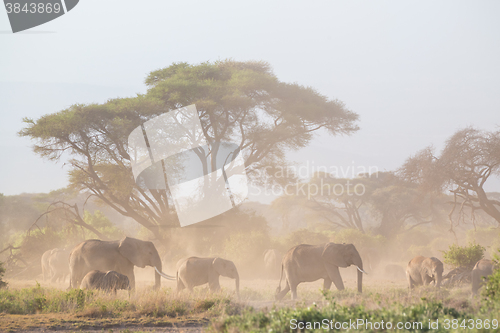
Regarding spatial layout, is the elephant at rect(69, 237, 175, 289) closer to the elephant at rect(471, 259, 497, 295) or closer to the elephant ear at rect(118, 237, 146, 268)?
the elephant ear at rect(118, 237, 146, 268)

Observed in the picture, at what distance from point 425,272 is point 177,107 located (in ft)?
58.5

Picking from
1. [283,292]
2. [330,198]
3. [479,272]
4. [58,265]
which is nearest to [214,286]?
[283,292]

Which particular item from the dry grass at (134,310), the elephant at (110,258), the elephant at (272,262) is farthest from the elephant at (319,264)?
the elephant at (272,262)

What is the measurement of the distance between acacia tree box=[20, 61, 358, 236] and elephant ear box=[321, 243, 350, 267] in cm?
1307

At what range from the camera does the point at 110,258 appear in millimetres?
14320

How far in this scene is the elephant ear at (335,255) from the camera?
13.8 metres

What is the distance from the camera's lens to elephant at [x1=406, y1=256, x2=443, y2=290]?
1449 centimetres

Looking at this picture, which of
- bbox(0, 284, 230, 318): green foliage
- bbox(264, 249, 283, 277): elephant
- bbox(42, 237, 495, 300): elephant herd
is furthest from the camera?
bbox(264, 249, 283, 277): elephant

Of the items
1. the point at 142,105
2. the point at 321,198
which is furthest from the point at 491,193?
the point at 142,105

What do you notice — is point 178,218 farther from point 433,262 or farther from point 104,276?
point 433,262

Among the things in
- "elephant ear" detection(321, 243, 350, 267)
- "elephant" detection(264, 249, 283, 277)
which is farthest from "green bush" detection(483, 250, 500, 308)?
"elephant" detection(264, 249, 283, 277)

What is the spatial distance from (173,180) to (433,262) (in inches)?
624

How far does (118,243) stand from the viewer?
14953mm

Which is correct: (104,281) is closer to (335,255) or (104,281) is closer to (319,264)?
(319,264)
